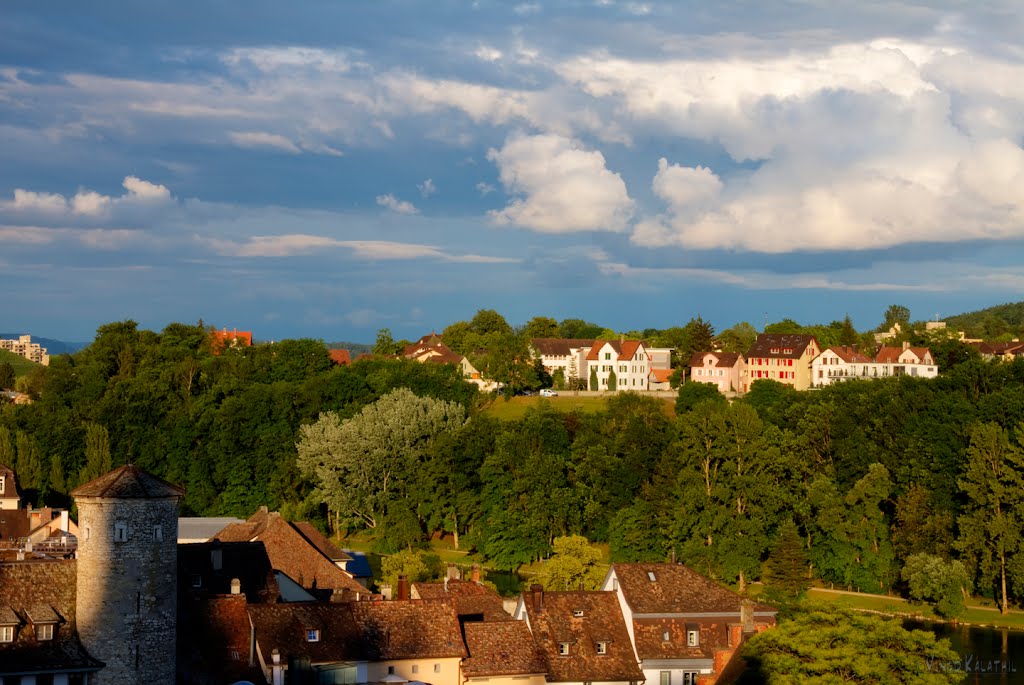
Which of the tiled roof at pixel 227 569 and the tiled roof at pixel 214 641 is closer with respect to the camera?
the tiled roof at pixel 214 641

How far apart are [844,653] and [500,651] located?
13.4m

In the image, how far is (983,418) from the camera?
91.4 metres

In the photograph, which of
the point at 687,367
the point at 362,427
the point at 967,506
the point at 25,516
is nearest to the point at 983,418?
the point at 967,506

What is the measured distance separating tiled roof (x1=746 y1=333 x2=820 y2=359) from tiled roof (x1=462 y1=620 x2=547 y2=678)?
122m

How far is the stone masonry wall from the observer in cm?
4147

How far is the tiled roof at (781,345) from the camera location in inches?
6614

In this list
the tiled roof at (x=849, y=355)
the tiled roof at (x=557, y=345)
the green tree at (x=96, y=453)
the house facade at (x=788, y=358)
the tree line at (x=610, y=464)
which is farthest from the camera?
the tiled roof at (x=557, y=345)

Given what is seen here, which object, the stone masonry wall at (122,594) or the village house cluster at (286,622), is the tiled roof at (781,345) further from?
the stone masonry wall at (122,594)

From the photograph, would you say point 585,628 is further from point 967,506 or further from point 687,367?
point 687,367

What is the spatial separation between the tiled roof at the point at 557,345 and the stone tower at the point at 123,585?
147 m

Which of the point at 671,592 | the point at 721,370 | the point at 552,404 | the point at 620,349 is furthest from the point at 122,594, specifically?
the point at 620,349

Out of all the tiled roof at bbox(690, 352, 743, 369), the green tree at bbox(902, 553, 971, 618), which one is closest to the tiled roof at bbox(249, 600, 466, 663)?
the green tree at bbox(902, 553, 971, 618)

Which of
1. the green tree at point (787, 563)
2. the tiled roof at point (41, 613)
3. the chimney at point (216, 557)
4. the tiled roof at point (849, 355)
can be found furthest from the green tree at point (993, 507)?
the tiled roof at point (849, 355)

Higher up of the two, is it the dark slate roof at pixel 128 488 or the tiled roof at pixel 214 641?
the dark slate roof at pixel 128 488
